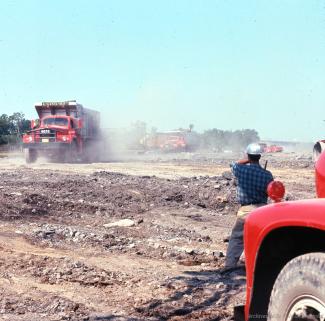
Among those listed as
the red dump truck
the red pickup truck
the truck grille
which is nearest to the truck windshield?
the red dump truck

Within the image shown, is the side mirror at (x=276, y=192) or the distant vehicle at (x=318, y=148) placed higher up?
the distant vehicle at (x=318, y=148)

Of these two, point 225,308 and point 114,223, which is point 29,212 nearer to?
point 114,223

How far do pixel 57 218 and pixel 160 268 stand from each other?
439 centimetres

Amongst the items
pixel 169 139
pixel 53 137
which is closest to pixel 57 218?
pixel 53 137

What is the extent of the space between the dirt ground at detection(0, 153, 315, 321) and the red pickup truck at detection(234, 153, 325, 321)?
1.70m

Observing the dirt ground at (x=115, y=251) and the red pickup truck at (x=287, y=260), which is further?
the dirt ground at (x=115, y=251)

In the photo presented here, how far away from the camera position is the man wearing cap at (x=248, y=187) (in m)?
6.81

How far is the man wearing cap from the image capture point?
268 inches

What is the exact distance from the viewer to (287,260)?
11.4ft

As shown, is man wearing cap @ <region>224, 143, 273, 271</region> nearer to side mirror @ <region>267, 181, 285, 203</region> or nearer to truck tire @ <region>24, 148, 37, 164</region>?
side mirror @ <region>267, 181, 285, 203</region>

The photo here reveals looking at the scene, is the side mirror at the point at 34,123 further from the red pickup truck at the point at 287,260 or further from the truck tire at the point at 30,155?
the red pickup truck at the point at 287,260

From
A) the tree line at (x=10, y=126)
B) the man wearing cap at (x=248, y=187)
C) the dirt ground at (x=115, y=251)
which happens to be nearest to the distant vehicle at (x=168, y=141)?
the tree line at (x=10, y=126)

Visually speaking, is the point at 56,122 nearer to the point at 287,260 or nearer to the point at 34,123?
the point at 34,123

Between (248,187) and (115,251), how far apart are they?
240 centimetres
